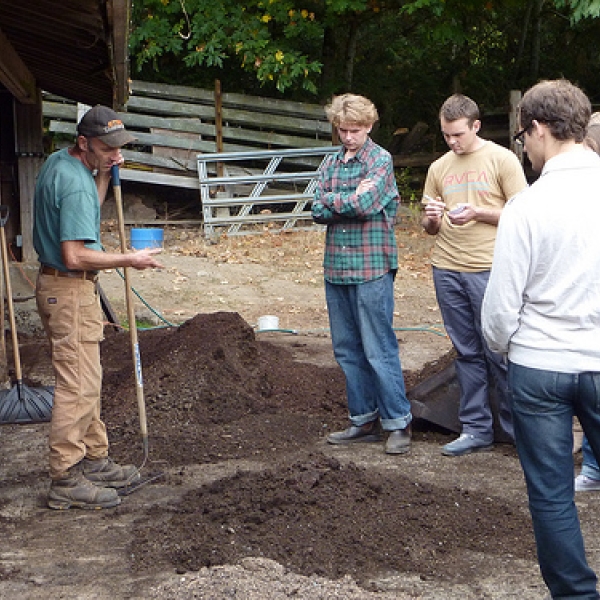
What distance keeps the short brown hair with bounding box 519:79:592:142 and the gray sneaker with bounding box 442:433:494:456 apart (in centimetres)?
292

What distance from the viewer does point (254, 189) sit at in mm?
16375

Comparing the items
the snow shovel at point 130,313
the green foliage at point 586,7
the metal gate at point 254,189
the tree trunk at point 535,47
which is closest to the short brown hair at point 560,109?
the snow shovel at point 130,313

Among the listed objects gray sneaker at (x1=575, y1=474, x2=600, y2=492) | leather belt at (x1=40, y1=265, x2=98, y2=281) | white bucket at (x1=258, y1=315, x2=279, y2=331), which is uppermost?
leather belt at (x1=40, y1=265, x2=98, y2=281)

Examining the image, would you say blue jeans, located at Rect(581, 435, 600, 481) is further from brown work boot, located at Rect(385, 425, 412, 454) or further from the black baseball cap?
the black baseball cap

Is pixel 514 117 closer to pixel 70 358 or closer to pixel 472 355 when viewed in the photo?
pixel 472 355

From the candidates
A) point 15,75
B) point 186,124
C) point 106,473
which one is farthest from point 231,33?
point 106,473

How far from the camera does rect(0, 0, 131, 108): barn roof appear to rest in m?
5.21

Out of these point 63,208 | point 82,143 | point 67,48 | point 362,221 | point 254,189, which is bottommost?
point 362,221

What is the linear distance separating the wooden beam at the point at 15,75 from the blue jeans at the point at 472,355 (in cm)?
392

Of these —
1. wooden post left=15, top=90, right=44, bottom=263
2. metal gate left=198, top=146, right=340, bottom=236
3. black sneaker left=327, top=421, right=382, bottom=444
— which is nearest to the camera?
black sneaker left=327, top=421, right=382, bottom=444

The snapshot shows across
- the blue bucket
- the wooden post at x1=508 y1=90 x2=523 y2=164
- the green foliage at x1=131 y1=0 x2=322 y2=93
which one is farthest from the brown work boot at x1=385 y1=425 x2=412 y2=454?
the green foliage at x1=131 y1=0 x2=322 y2=93

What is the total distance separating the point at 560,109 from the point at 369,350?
9.22 feet

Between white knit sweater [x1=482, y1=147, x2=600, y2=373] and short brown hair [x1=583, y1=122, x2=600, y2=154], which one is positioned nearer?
white knit sweater [x1=482, y1=147, x2=600, y2=373]

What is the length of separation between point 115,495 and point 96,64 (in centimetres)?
378
